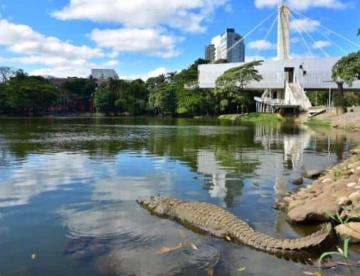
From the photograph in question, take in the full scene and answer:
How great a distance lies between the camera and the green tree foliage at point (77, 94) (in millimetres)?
135000

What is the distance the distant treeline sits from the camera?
104m

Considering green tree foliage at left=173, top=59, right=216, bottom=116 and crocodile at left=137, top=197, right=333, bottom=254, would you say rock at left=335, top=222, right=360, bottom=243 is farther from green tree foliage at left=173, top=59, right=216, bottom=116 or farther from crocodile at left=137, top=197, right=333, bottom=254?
green tree foliage at left=173, top=59, right=216, bottom=116

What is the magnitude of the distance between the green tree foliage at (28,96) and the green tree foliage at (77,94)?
1456cm

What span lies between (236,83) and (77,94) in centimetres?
5983

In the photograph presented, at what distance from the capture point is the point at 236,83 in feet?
303

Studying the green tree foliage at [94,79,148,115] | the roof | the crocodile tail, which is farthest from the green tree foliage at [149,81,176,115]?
the crocodile tail

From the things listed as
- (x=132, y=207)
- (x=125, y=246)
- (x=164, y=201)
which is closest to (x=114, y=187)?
(x=132, y=207)

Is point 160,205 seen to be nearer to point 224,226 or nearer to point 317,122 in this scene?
point 224,226

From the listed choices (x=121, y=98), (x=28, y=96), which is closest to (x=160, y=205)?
(x=28, y=96)

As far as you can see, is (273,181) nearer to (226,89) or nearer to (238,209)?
(238,209)

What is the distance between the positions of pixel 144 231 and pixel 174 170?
9.13 meters

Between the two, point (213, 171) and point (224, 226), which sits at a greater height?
point (224, 226)

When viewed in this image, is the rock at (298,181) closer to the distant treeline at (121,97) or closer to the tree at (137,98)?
the distant treeline at (121,97)

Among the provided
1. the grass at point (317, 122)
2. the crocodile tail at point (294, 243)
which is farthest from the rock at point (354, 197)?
the grass at point (317, 122)
